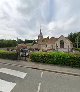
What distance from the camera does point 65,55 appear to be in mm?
16719

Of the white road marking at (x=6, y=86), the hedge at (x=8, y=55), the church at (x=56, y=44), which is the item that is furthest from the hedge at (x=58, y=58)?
the church at (x=56, y=44)

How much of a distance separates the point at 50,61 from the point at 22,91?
33.3 ft

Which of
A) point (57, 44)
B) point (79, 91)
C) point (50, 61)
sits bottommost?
point (79, 91)

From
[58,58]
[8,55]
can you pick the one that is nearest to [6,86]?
[58,58]

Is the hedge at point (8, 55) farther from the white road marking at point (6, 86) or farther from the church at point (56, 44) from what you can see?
the church at point (56, 44)

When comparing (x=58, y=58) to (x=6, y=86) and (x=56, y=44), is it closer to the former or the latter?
(x=6, y=86)

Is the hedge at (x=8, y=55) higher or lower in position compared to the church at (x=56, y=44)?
lower

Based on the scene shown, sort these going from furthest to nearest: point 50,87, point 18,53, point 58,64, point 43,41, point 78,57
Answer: point 43,41
point 18,53
point 58,64
point 78,57
point 50,87

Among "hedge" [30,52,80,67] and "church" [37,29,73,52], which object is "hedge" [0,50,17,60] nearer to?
"hedge" [30,52,80,67]

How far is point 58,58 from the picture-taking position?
17219 millimetres

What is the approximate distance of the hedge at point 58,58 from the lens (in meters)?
16.0

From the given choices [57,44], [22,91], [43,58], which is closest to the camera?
[22,91]

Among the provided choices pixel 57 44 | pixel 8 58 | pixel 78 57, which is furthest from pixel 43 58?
pixel 57 44

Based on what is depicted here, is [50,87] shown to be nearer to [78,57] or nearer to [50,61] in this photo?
[78,57]
